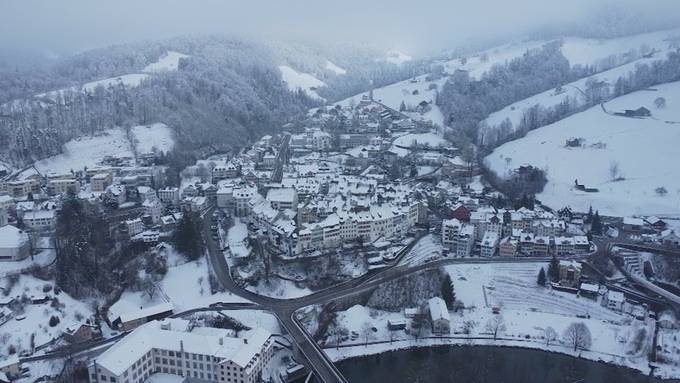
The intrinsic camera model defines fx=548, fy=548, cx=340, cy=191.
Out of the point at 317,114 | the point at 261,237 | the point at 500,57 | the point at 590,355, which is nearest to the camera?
the point at 590,355

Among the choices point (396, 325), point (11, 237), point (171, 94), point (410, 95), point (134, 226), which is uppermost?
point (171, 94)

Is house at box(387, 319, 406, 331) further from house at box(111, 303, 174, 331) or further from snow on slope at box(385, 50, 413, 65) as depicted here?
snow on slope at box(385, 50, 413, 65)

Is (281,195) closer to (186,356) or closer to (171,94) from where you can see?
(186,356)

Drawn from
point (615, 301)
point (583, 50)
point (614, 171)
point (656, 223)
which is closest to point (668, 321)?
point (615, 301)

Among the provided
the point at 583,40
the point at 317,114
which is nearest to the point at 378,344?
the point at 317,114

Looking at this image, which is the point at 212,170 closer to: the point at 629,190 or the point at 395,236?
the point at 395,236
